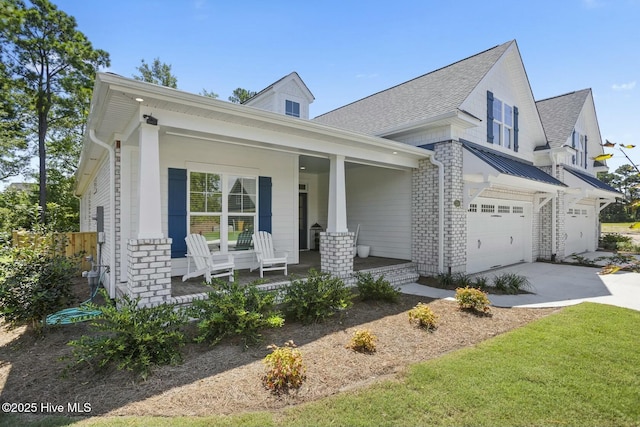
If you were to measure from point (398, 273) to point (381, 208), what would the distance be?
2498mm

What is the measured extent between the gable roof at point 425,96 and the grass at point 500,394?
6.43m

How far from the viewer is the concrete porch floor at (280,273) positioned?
234 inches

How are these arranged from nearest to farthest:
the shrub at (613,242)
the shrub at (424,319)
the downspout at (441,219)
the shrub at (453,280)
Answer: the shrub at (424,319), the shrub at (453,280), the downspout at (441,219), the shrub at (613,242)

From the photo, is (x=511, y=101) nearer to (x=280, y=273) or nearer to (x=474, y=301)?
(x=474, y=301)

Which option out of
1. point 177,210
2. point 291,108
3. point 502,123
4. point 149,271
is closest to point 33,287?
point 149,271

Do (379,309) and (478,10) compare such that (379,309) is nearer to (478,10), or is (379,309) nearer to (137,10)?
(478,10)

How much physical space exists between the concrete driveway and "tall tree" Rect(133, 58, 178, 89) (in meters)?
27.3

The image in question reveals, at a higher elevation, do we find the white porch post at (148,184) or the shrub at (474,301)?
the white porch post at (148,184)

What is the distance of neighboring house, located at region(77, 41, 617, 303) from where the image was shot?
5.04 m

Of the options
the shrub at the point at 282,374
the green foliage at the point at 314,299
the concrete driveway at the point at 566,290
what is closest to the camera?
the shrub at the point at 282,374

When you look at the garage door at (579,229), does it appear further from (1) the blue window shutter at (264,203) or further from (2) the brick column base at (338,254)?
(1) the blue window shutter at (264,203)

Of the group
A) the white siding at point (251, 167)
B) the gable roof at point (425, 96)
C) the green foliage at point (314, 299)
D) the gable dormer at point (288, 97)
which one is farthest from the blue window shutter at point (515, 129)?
the green foliage at point (314, 299)

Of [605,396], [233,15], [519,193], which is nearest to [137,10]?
[233,15]

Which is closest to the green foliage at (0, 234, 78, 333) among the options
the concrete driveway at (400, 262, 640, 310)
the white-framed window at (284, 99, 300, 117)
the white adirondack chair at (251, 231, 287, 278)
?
the white adirondack chair at (251, 231, 287, 278)
